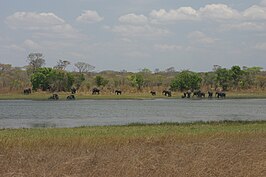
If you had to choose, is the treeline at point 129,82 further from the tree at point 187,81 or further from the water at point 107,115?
the water at point 107,115

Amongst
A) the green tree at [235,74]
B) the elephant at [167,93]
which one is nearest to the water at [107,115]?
the elephant at [167,93]

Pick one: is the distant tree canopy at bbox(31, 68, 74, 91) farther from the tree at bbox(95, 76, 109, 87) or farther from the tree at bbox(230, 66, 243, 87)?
the tree at bbox(230, 66, 243, 87)

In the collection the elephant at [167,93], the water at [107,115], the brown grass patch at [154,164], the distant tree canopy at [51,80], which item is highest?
the distant tree canopy at [51,80]

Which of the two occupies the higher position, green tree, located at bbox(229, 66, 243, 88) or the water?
green tree, located at bbox(229, 66, 243, 88)

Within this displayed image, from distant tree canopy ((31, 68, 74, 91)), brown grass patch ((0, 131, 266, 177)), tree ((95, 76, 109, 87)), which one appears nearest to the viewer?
brown grass patch ((0, 131, 266, 177))

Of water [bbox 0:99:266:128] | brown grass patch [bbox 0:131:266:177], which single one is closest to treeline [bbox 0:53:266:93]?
water [bbox 0:99:266:128]

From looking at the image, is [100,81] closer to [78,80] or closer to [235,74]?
[78,80]

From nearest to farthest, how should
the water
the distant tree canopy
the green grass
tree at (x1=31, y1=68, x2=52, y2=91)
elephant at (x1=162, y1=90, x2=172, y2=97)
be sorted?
the green grass < the water < tree at (x1=31, y1=68, x2=52, y2=91) < the distant tree canopy < elephant at (x1=162, y1=90, x2=172, y2=97)

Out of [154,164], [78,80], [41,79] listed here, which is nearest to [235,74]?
[78,80]

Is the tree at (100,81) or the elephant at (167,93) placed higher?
the tree at (100,81)

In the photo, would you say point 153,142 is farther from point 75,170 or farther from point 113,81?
point 113,81

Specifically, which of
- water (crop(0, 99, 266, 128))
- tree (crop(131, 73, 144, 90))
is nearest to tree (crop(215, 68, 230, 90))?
tree (crop(131, 73, 144, 90))

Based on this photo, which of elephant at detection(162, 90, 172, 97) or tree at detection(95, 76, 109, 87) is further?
tree at detection(95, 76, 109, 87)

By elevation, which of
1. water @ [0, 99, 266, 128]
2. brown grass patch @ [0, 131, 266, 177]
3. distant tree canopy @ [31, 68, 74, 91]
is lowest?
water @ [0, 99, 266, 128]
